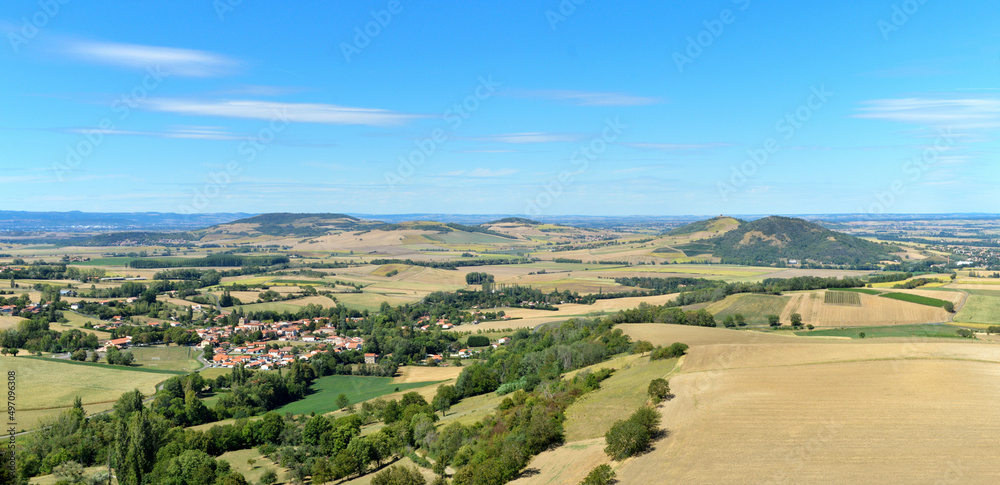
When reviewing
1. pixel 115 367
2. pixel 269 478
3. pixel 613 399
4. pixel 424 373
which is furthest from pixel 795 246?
pixel 269 478

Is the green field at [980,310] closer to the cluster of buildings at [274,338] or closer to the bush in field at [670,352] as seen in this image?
the bush in field at [670,352]

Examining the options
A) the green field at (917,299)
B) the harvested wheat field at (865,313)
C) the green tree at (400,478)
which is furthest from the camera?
the green field at (917,299)

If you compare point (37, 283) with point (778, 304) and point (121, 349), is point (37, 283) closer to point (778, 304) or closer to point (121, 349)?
point (121, 349)

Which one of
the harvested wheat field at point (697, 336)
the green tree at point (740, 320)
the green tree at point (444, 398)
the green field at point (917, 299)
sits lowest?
the green tree at point (444, 398)

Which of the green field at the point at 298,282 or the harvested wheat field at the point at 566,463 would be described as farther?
the green field at the point at 298,282

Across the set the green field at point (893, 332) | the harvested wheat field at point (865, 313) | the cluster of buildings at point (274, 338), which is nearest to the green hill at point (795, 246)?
the harvested wheat field at point (865, 313)

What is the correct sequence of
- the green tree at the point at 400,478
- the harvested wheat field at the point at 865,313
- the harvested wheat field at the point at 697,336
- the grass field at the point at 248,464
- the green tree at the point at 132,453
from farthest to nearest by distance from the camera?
1. the harvested wheat field at the point at 865,313
2. the harvested wheat field at the point at 697,336
3. the grass field at the point at 248,464
4. the green tree at the point at 132,453
5. the green tree at the point at 400,478

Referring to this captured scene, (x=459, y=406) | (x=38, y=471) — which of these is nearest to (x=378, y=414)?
(x=459, y=406)

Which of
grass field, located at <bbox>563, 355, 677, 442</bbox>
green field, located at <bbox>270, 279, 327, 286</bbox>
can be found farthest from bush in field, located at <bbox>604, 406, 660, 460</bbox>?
green field, located at <bbox>270, 279, 327, 286</bbox>
